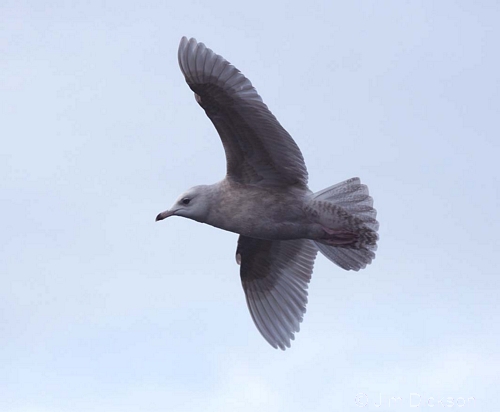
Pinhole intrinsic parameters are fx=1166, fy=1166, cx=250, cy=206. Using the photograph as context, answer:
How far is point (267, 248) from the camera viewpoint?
14828 mm

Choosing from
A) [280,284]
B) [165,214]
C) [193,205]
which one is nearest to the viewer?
[193,205]

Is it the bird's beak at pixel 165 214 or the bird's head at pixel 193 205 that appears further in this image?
the bird's beak at pixel 165 214

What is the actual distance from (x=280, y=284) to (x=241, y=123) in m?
2.89

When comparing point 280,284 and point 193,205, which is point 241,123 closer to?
point 193,205

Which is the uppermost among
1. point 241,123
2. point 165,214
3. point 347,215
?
point 241,123

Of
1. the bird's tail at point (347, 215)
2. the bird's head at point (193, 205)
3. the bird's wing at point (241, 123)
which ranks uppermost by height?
the bird's wing at point (241, 123)

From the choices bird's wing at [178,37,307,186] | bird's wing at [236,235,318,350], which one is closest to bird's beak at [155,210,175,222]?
bird's wing at [178,37,307,186]

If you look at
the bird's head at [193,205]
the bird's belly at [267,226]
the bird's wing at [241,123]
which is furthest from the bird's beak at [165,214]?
the bird's wing at [241,123]

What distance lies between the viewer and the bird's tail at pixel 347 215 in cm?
1323

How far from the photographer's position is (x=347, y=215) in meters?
13.3

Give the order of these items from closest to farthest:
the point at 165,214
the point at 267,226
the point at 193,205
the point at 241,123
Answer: the point at 241,123
the point at 267,226
the point at 193,205
the point at 165,214

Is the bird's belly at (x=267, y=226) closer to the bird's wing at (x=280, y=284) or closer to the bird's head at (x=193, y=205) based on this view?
the bird's head at (x=193, y=205)

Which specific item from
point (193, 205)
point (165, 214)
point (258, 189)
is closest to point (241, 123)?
point (258, 189)

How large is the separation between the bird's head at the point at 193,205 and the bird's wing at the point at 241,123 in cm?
37
